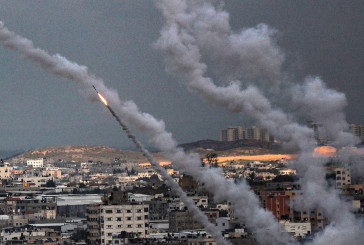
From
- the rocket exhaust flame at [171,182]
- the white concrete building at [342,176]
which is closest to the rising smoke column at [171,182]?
the rocket exhaust flame at [171,182]

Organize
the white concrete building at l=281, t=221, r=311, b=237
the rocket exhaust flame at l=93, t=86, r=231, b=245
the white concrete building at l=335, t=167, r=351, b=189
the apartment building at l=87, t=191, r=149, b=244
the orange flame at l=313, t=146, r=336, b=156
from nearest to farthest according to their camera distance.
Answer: the rocket exhaust flame at l=93, t=86, r=231, b=245 < the white concrete building at l=281, t=221, r=311, b=237 < the apartment building at l=87, t=191, r=149, b=244 < the orange flame at l=313, t=146, r=336, b=156 < the white concrete building at l=335, t=167, r=351, b=189

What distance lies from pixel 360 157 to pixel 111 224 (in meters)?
19.7

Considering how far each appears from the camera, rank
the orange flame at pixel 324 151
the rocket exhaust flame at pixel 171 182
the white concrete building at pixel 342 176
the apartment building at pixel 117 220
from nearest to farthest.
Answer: the rocket exhaust flame at pixel 171 182, the apartment building at pixel 117 220, the orange flame at pixel 324 151, the white concrete building at pixel 342 176

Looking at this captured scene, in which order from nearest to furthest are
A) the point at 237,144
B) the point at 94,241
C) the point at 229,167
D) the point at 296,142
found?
1. the point at 296,142
2. the point at 94,241
3. the point at 229,167
4. the point at 237,144

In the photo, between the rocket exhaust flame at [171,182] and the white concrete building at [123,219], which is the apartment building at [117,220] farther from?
the rocket exhaust flame at [171,182]

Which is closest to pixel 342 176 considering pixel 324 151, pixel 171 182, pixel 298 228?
pixel 324 151

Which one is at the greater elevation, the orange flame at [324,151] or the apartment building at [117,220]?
the orange flame at [324,151]

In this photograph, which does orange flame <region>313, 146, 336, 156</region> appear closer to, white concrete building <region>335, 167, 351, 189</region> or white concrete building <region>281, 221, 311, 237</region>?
white concrete building <region>281, 221, 311, 237</region>

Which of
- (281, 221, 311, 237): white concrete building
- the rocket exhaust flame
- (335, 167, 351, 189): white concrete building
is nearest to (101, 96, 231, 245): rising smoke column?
the rocket exhaust flame

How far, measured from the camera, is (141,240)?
77625 millimetres

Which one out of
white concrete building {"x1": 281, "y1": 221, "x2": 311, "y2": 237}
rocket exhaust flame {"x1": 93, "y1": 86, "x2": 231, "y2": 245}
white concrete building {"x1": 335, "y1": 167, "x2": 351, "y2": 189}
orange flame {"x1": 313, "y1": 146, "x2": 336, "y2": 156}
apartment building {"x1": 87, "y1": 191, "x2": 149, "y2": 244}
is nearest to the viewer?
rocket exhaust flame {"x1": 93, "y1": 86, "x2": 231, "y2": 245}

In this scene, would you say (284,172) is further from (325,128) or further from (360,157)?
(325,128)

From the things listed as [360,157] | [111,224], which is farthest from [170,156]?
[360,157]

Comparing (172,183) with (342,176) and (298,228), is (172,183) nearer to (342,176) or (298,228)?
(298,228)
